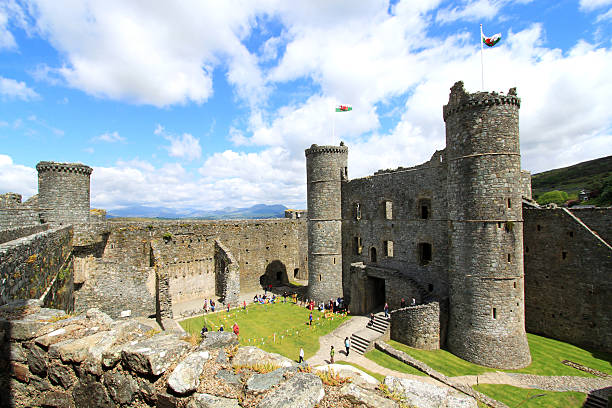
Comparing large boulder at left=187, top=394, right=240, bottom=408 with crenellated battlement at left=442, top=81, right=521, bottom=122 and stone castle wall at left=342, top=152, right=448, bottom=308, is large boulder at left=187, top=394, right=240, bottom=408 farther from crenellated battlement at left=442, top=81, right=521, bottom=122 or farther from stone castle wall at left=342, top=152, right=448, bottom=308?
stone castle wall at left=342, top=152, right=448, bottom=308

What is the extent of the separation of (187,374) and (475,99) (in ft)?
56.7

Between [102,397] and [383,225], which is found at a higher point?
[383,225]

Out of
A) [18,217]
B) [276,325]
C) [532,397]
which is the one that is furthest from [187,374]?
[18,217]

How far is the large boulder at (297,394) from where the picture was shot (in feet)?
11.4

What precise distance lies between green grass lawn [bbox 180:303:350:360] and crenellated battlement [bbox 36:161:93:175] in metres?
12.4

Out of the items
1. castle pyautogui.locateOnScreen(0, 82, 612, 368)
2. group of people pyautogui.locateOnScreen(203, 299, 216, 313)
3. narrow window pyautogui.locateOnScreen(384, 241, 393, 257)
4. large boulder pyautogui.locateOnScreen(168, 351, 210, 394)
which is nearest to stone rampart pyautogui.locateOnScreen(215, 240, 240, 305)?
castle pyautogui.locateOnScreen(0, 82, 612, 368)

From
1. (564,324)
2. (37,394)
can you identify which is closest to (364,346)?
(564,324)

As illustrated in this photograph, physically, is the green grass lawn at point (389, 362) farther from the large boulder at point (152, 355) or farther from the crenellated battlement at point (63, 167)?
the crenellated battlement at point (63, 167)

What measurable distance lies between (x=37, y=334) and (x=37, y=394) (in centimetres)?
93

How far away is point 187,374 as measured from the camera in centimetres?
382

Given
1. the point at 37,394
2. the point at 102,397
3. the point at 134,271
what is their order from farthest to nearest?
1. the point at 134,271
2. the point at 37,394
3. the point at 102,397

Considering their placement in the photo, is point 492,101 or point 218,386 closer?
point 218,386

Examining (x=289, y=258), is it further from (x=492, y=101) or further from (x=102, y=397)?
(x=102, y=397)

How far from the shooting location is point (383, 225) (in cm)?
2344
